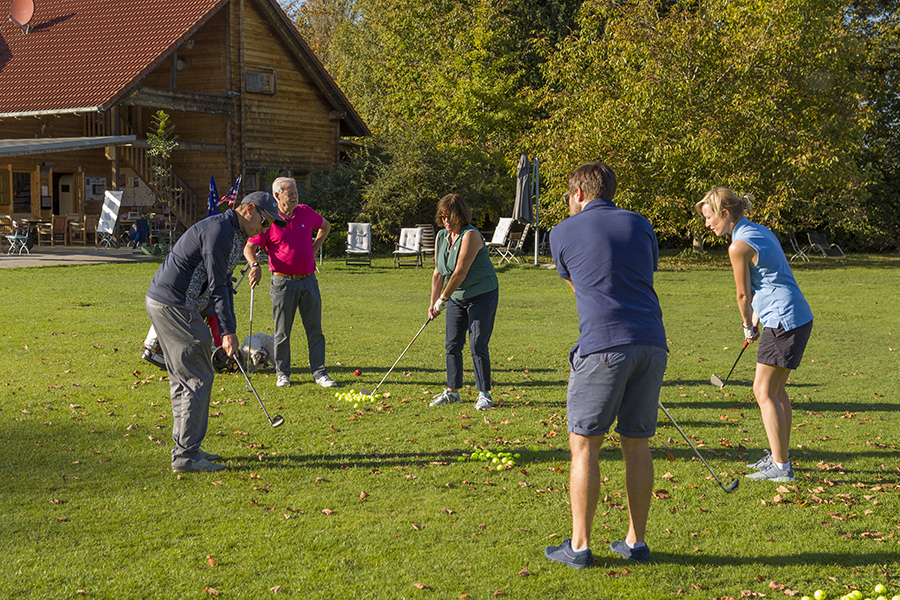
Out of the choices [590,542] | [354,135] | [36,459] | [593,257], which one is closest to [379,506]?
[590,542]

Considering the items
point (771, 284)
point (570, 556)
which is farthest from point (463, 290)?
point (570, 556)

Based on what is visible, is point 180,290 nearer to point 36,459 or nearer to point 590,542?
point 36,459

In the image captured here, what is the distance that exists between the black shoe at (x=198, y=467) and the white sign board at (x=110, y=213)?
68.6ft

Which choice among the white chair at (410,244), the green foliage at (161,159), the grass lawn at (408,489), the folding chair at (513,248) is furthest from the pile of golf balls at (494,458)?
the green foliage at (161,159)

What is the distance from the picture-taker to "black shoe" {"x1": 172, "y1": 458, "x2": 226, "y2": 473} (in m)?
5.71

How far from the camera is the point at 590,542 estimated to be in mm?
4617

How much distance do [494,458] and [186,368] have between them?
214 cm

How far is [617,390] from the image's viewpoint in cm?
405

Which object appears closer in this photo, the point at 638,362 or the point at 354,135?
the point at 638,362

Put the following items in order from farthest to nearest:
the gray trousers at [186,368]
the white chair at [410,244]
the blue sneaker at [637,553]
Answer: the white chair at [410,244] → the gray trousers at [186,368] → the blue sneaker at [637,553]

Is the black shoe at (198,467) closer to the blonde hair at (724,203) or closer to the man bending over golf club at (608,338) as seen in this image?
the man bending over golf club at (608,338)

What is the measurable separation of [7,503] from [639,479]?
359 centimetres

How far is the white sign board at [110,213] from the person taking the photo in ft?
81.6

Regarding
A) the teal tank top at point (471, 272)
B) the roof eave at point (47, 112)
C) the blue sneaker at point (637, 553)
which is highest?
the roof eave at point (47, 112)
